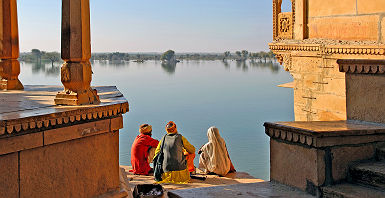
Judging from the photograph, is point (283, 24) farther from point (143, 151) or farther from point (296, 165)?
point (296, 165)

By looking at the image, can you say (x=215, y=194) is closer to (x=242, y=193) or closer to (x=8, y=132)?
(x=242, y=193)

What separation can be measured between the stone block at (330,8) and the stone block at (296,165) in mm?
3241

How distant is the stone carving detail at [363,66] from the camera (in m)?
2.79

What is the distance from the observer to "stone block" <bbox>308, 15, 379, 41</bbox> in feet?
16.9

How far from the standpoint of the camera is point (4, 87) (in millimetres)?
5168

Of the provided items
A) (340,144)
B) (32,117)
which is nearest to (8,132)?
(32,117)

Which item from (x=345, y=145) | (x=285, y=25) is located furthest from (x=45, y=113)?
(x=285, y=25)

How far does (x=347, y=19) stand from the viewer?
5.41 metres

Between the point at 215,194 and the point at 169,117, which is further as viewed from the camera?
the point at 169,117

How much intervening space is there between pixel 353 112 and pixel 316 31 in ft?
10.6

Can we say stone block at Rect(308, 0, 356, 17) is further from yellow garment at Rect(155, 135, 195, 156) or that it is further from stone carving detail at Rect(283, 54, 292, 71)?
yellow garment at Rect(155, 135, 195, 156)

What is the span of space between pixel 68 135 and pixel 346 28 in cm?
369

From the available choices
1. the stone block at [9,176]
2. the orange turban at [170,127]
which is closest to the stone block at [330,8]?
the orange turban at [170,127]

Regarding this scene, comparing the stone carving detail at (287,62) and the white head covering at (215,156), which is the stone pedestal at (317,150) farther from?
the white head covering at (215,156)
